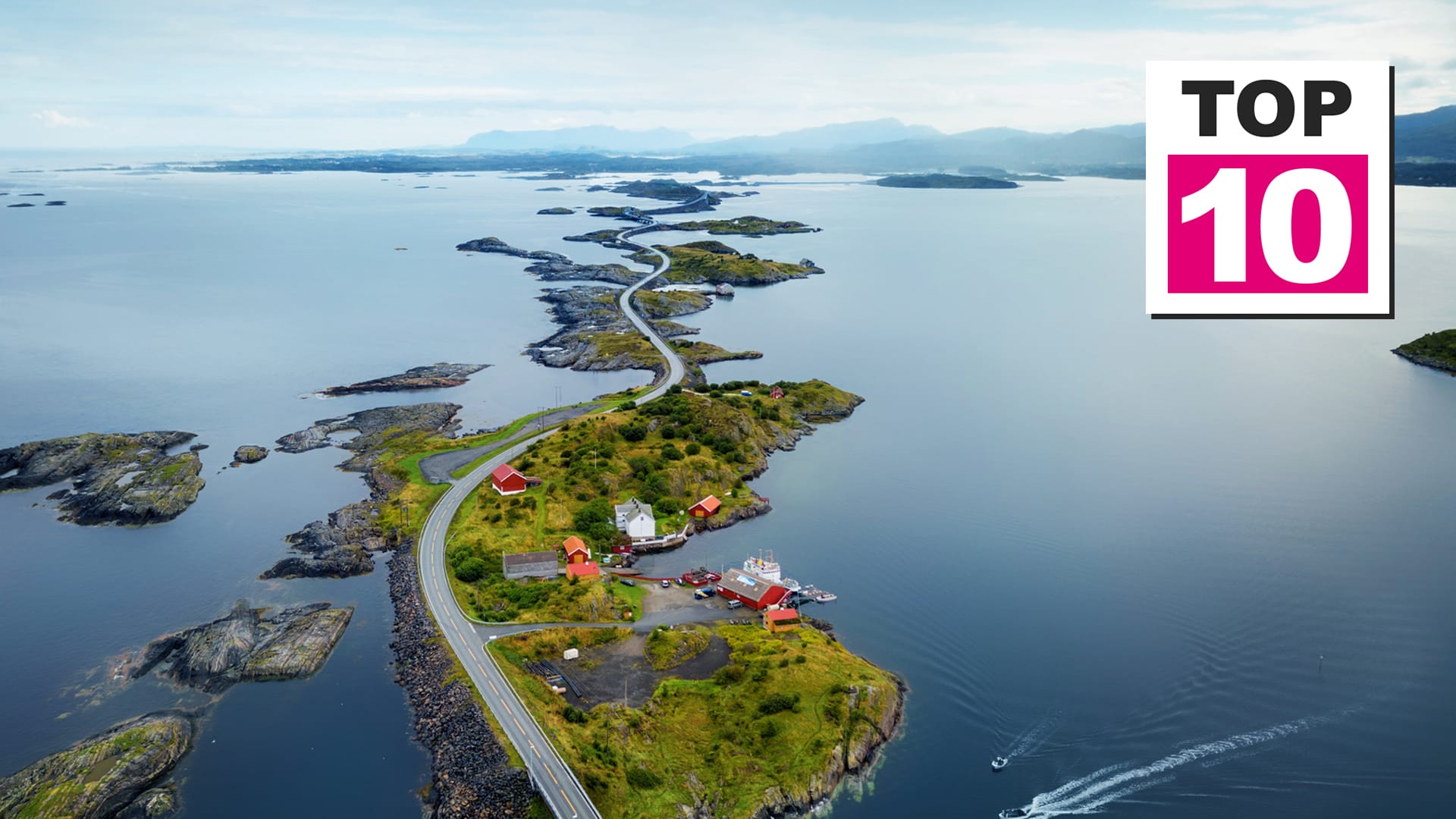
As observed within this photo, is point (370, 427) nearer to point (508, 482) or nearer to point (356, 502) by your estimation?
point (356, 502)

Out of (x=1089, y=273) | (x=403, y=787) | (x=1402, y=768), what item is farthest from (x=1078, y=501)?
(x=1089, y=273)

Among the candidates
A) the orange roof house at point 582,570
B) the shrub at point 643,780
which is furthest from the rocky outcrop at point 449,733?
the orange roof house at point 582,570

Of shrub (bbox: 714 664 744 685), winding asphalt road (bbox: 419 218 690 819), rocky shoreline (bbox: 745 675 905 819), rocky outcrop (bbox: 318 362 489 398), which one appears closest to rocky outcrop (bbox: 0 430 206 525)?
rocky outcrop (bbox: 318 362 489 398)

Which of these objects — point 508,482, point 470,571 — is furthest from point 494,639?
point 508,482

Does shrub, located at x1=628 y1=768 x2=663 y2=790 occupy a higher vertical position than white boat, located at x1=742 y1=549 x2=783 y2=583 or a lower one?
lower

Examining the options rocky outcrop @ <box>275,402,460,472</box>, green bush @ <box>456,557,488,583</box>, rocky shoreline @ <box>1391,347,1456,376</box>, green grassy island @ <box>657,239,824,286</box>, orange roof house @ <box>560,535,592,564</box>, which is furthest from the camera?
green grassy island @ <box>657,239,824,286</box>

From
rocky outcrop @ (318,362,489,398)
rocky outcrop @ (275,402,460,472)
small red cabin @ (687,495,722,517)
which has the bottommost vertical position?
small red cabin @ (687,495,722,517)

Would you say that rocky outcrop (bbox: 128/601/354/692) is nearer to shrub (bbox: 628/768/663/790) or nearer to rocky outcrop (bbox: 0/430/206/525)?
shrub (bbox: 628/768/663/790)

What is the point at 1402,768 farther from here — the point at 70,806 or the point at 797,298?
the point at 797,298
